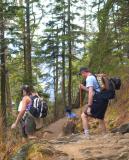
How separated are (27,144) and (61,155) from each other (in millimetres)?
594

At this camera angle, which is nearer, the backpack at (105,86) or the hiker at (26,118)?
the hiker at (26,118)

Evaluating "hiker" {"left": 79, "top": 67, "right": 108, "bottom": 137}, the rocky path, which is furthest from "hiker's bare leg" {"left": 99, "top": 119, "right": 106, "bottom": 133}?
the rocky path

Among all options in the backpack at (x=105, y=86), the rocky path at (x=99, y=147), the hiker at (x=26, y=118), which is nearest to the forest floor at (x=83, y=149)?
the rocky path at (x=99, y=147)

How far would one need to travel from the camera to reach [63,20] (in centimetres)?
3672

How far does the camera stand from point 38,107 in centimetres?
984

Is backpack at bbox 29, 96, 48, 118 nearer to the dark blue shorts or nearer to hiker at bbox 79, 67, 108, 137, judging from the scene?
hiker at bbox 79, 67, 108, 137

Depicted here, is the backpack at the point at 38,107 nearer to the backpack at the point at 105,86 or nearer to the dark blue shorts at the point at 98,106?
the dark blue shorts at the point at 98,106

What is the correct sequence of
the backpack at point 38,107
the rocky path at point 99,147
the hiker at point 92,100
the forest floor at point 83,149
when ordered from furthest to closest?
the hiker at point 92,100 < the backpack at point 38,107 < the rocky path at point 99,147 < the forest floor at point 83,149

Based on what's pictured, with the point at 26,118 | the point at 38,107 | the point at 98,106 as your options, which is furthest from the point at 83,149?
the point at 98,106

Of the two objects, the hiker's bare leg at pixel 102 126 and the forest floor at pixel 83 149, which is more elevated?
the forest floor at pixel 83 149

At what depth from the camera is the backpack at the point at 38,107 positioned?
32.1ft

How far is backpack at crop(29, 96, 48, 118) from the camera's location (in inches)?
386

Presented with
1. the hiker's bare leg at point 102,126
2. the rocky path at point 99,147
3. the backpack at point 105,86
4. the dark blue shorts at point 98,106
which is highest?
the backpack at point 105,86

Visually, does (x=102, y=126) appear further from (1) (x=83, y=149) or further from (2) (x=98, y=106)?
(1) (x=83, y=149)
